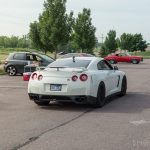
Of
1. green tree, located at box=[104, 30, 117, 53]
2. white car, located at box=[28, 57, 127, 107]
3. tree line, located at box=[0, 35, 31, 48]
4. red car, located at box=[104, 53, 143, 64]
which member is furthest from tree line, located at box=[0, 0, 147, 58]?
tree line, located at box=[0, 35, 31, 48]

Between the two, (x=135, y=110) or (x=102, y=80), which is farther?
(x=102, y=80)

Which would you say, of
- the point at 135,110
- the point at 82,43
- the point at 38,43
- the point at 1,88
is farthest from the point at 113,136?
the point at 82,43

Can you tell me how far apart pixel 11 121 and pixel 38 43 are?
34.0 m

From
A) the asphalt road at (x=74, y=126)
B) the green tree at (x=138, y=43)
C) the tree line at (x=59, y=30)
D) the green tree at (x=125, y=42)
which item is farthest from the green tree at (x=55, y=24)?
the green tree at (x=138, y=43)

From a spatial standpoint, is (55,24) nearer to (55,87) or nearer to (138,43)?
(55,87)

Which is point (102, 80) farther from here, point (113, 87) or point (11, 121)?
point (11, 121)

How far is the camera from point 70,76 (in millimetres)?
11781

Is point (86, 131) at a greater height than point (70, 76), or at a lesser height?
lesser

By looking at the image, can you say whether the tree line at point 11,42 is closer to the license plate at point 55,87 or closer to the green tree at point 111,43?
the green tree at point 111,43

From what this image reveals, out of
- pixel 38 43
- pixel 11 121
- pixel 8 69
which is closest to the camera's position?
pixel 11 121

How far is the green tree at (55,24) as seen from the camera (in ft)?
128

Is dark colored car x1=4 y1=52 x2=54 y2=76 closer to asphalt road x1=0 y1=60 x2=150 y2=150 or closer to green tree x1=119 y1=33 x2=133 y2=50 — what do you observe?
asphalt road x1=0 y1=60 x2=150 y2=150

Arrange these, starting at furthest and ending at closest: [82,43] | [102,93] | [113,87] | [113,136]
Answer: [82,43] → [113,87] → [102,93] → [113,136]

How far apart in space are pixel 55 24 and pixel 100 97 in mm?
27371
